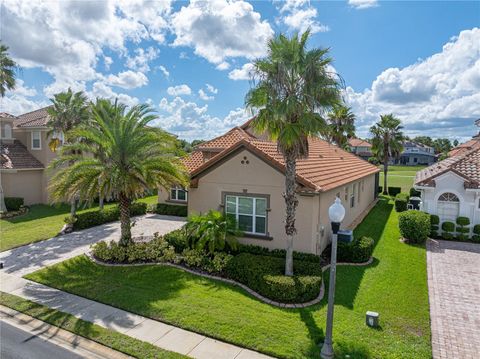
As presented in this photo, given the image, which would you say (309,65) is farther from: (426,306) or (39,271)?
(39,271)

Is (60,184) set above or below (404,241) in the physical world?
above

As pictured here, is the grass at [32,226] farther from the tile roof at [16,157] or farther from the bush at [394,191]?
the bush at [394,191]

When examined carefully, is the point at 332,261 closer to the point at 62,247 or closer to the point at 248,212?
the point at 248,212

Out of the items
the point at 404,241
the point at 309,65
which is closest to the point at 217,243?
the point at 309,65

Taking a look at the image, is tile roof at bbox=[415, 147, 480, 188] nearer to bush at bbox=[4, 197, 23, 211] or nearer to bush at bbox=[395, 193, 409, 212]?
bush at bbox=[395, 193, 409, 212]

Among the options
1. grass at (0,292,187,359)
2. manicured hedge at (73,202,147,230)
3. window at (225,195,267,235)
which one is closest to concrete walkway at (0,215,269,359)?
grass at (0,292,187,359)

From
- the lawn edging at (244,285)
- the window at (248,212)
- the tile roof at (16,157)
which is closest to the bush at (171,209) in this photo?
the window at (248,212)
